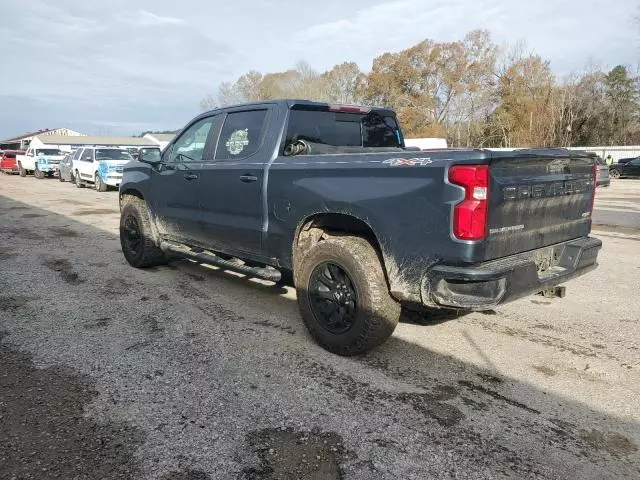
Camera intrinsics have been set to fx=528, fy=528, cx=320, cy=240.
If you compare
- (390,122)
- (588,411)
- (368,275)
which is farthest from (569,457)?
(390,122)

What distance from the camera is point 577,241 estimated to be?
4250mm

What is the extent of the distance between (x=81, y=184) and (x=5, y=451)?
22.6 meters

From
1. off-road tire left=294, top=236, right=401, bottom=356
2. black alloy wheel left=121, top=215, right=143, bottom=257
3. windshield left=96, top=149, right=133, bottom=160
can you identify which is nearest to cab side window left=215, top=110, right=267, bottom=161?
off-road tire left=294, top=236, right=401, bottom=356

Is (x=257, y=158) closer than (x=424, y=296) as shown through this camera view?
No

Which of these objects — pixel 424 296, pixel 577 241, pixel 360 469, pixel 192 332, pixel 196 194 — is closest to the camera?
pixel 360 469

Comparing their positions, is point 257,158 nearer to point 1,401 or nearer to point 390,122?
point 390,122

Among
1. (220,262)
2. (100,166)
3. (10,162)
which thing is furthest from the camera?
(10,162)

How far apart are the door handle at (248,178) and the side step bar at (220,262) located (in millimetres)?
802

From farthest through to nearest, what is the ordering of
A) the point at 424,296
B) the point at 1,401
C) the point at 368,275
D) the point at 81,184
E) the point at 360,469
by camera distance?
1. the point at 81,184
2. the point at 368,275
3. the point at 424,296
4. the point at 1,401
5. the point at 360,469

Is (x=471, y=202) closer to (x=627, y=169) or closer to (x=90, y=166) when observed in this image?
(x=90, y=166)

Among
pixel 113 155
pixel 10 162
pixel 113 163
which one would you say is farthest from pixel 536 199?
pixel 10 162

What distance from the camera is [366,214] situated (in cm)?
376

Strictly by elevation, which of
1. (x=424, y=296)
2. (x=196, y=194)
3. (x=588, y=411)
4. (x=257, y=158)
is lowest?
(x=588, y=411)

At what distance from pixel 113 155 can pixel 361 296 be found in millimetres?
20266
